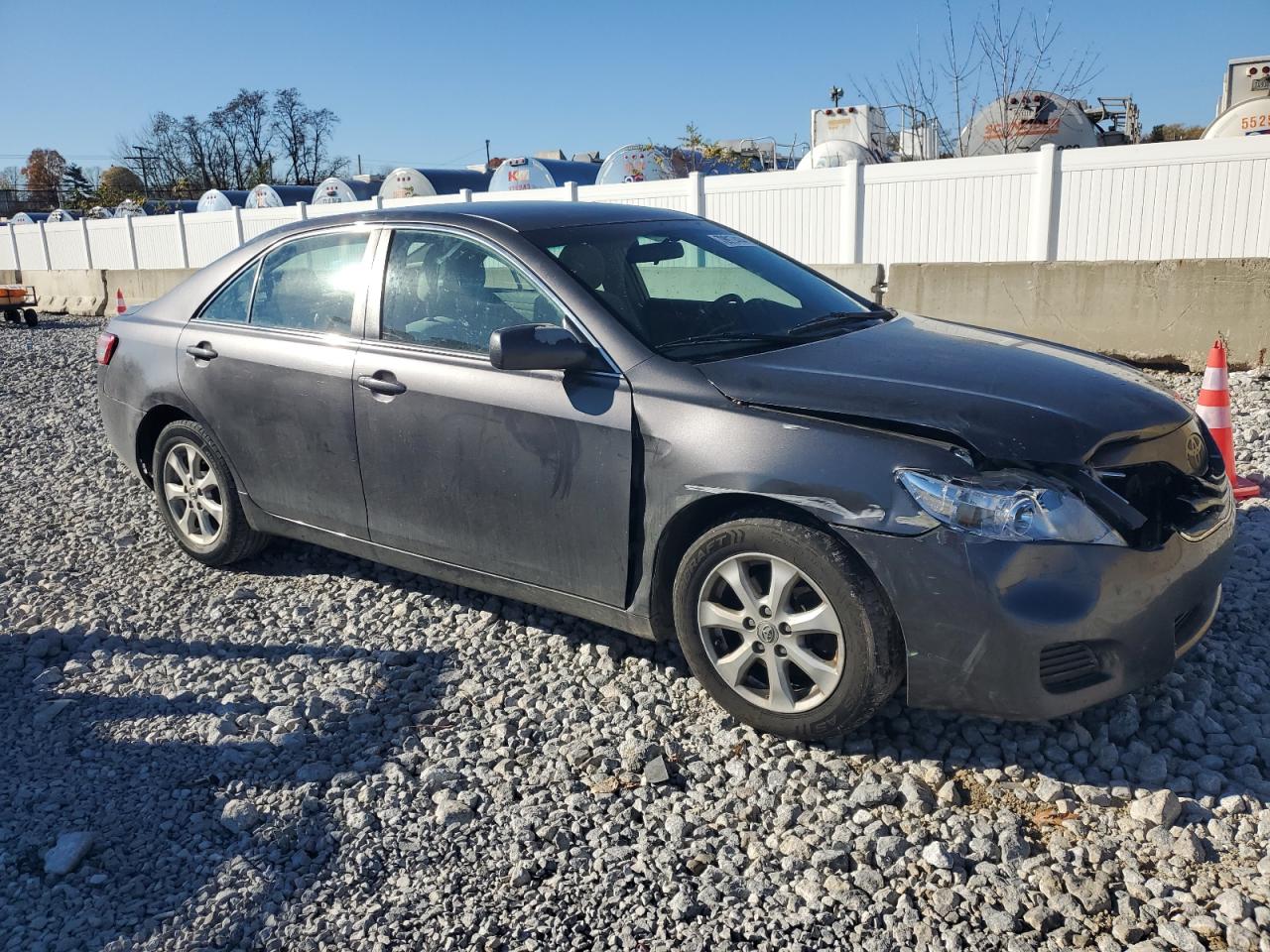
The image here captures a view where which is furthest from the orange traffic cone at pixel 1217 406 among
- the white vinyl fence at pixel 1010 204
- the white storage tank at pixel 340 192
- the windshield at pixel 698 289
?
the white storage tank at pixel 340 192

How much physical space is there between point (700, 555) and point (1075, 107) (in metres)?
23.9

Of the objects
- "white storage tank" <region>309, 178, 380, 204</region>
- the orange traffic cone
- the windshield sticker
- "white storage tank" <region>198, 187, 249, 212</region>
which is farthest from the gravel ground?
"white storage tank" <region>198, 187, 249, 212</region>

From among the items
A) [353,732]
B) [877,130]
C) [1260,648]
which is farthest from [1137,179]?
[877,130]

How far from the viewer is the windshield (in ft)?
12.1

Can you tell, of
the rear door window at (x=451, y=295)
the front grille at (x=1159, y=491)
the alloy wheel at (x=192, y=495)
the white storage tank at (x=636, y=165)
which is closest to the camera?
the front grille at (x=1159, y=491)

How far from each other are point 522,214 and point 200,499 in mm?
2208

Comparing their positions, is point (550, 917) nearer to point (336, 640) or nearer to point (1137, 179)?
point (336, 640)

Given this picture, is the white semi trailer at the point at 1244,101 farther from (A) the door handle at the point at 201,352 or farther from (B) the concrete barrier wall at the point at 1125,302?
(A) the door handle at the point at 201,352

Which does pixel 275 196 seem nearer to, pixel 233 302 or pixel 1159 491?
pixel 233 302

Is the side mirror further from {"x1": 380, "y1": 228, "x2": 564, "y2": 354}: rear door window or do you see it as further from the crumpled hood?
the crumpled hood

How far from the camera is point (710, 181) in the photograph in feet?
56.7

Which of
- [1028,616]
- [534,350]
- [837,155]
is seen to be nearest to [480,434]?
[534,350]

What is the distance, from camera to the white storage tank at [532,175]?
27109 mm

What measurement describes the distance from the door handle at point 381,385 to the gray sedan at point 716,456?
2 cm
